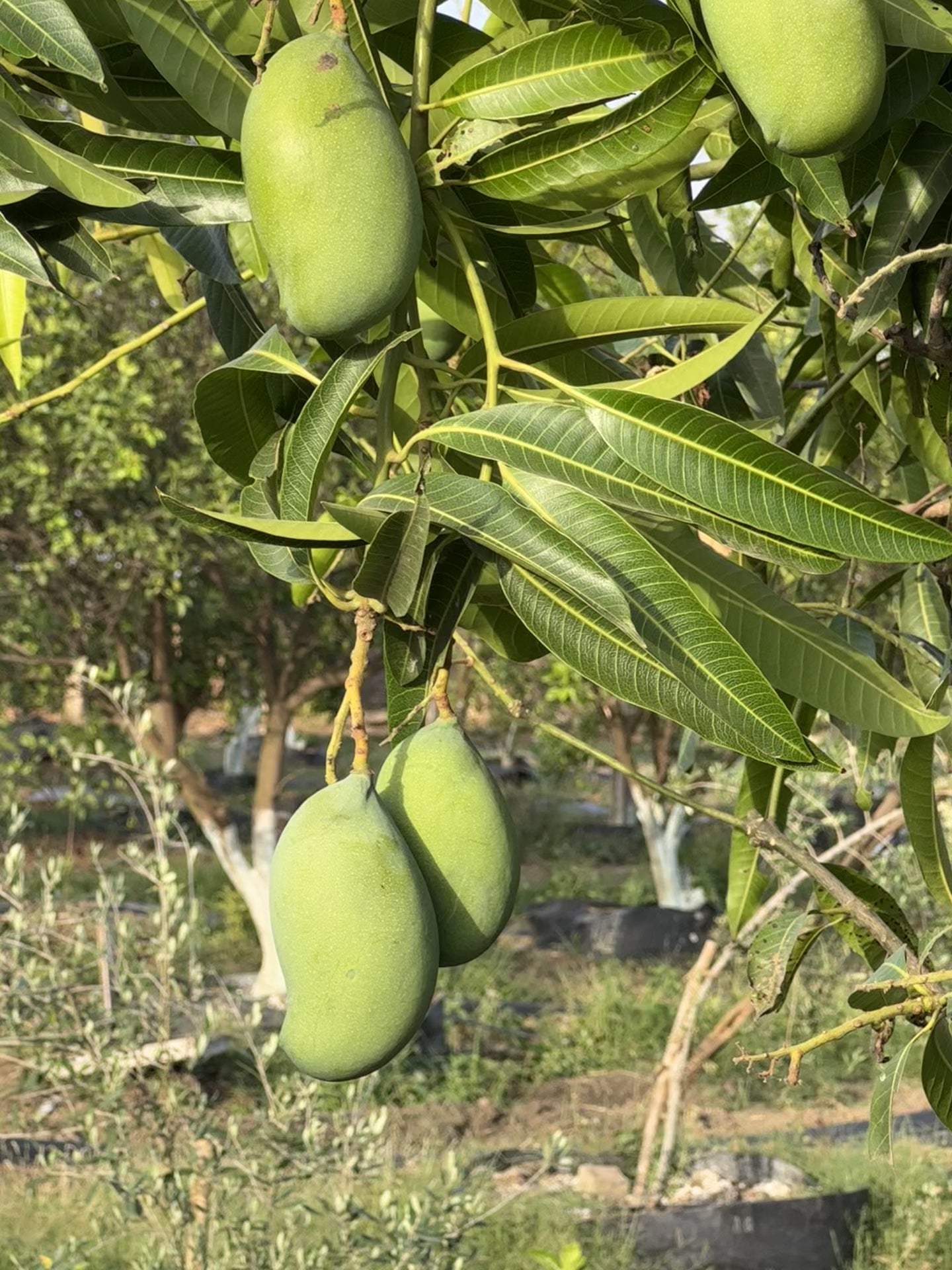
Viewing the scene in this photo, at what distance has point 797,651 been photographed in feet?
2.23

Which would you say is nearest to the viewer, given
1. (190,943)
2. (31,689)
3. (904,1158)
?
(190,943)

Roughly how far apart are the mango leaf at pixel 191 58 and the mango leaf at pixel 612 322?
171mm

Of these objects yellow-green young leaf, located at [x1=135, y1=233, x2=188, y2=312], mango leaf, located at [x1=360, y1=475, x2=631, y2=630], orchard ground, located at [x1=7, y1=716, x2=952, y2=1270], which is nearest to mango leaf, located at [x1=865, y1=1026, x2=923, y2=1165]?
mango leaf, located at [x1=360, y1=475, x2=631, y2=630]

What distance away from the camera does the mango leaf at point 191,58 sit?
2.02ft

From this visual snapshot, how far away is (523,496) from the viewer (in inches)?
23.3

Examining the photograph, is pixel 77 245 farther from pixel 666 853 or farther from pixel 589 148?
pixel 666 853

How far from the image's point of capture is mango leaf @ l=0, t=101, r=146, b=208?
0.58 meters

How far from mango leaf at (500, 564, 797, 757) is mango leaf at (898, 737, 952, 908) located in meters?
0.27

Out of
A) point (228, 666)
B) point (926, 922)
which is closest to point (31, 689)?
point (228, 666)

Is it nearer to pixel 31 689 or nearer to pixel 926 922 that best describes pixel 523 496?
pixel 926 922

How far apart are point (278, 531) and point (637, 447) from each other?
0.16 m

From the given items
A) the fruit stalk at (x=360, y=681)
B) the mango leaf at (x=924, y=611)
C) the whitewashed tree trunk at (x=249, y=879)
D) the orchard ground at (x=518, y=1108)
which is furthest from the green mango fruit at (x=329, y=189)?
the whitewashed tree trunk at (x=249, y=879)

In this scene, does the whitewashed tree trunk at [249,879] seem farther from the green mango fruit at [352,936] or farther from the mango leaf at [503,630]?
the green mango fruit at [352,936]

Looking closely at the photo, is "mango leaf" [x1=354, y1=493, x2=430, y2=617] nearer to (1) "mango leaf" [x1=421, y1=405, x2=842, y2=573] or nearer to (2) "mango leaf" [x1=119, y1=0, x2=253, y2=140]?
(1) "mango leaf" [x1=421, y1=405, x2=842, y2=573]
